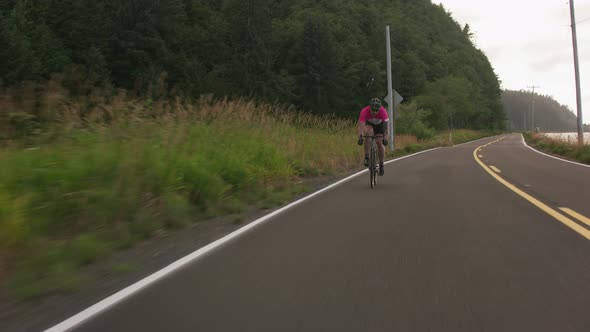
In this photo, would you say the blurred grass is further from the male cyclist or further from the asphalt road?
the male cyclist

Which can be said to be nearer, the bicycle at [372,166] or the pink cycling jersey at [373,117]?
the bicycle at [372,166]

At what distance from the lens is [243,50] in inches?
2247

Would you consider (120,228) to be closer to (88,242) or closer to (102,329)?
(88,242)

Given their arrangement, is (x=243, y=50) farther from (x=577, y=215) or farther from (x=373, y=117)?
(x=577, y=215)

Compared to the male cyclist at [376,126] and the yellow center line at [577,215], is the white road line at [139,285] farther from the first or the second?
the male cyclist at [376,126]

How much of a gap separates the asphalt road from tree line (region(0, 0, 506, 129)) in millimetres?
4795

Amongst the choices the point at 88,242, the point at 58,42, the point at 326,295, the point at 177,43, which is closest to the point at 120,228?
the point at 88,242

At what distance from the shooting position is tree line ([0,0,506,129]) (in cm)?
4212

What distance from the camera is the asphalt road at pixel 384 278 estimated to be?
319 cm

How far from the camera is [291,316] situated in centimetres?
329

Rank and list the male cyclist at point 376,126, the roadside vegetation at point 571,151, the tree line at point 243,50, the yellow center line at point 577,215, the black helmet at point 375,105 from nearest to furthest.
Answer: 1. the yellow center line at point 577,215
2. the black helmet at point 375,105
3. the male cyclist at point 376,126
4. the roadside vegetation at point 571,151
5. the tree line at point 243,50

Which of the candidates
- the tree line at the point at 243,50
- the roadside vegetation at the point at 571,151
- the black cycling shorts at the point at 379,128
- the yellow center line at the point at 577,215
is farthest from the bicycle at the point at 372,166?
the roadside vegetation at the point at 571,151

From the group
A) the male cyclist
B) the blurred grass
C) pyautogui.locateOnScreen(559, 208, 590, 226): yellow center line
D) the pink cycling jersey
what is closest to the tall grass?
the blurred grass

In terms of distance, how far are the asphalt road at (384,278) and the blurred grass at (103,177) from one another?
1154 millimetres
